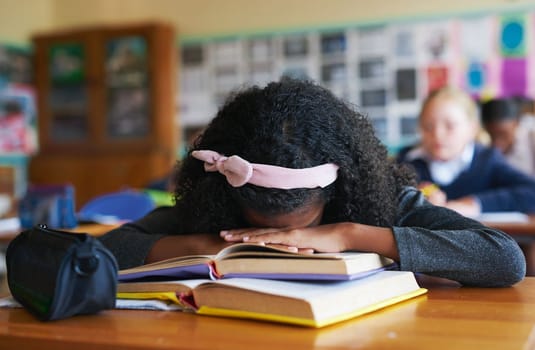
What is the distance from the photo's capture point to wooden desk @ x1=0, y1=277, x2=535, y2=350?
2.01ft

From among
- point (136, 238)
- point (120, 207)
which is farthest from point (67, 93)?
point (136, 238)

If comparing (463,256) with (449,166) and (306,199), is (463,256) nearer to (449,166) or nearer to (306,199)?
(306,199)

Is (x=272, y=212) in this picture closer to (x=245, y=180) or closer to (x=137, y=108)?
(x=245, y=180)

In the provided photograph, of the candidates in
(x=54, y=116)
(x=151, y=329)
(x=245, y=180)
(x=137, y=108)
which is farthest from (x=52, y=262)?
(x=54, y=116)

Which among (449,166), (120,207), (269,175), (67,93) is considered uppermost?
(67,93)

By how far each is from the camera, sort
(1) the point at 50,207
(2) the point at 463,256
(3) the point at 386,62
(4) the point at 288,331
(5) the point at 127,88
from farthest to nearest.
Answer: (5) the point at 127,88
(3) the point at 386,62
(1) the point at 50,207
(2) the point at 463,256
(4) the point at 288,331

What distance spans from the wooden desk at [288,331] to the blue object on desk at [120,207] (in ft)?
5.51

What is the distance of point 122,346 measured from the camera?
2.03 feet

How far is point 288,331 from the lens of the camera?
659mm

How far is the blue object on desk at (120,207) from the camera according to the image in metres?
2.46

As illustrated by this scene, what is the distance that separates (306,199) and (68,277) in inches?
14.6

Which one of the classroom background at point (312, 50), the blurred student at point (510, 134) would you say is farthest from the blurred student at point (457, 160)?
the classroom background at point (312, 50)

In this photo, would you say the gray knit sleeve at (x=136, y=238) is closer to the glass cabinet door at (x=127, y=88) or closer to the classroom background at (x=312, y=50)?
the classroom background at (x=312, y=50)

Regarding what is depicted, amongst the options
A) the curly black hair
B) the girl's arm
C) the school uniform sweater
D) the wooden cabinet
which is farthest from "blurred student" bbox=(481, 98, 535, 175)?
the girl's arm
